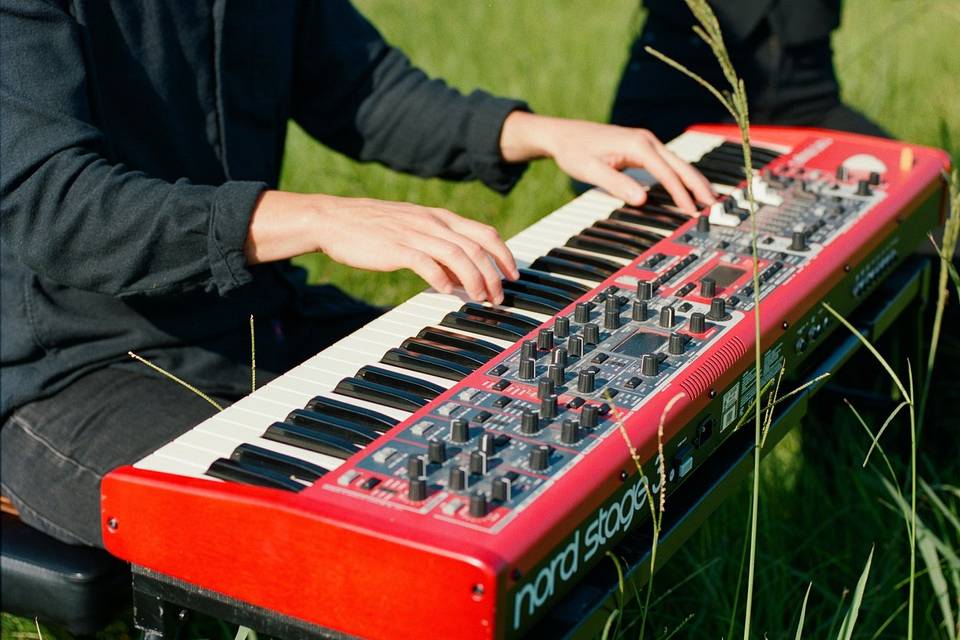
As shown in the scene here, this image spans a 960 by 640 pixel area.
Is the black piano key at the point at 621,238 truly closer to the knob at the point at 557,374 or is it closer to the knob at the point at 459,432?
the knob at the point at 557,374

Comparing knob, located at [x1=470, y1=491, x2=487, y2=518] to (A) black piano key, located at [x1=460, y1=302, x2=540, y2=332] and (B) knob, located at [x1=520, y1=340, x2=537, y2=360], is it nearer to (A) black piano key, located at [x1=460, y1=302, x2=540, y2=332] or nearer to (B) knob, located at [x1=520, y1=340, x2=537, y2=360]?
(B) knob, located at [x1=520, y1=340, x2=537, y2=360]

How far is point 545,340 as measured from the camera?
176 cm

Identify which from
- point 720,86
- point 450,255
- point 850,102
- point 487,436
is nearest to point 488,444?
point 487,436

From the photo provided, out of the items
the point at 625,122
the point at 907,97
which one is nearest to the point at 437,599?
the point at 625,122

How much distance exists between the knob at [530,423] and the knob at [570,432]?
0.03 meters

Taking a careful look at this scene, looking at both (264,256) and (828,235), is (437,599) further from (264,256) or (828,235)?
(828,235)

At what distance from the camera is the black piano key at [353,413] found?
1.60m

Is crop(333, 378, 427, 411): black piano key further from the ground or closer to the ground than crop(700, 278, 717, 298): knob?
closer to the ground

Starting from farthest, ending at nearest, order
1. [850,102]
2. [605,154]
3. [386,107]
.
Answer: [850,102] → [386,107] → [605,154]

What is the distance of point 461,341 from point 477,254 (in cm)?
14

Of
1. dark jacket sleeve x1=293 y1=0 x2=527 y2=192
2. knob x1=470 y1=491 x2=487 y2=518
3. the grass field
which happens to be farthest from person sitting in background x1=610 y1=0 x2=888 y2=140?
knob x1=470 y1=491 x2=487 y2=518

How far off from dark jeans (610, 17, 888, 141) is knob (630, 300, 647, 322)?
173cm

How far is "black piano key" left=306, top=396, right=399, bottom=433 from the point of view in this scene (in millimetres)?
1601

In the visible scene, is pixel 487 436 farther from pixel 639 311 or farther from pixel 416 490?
pixel 639 311
